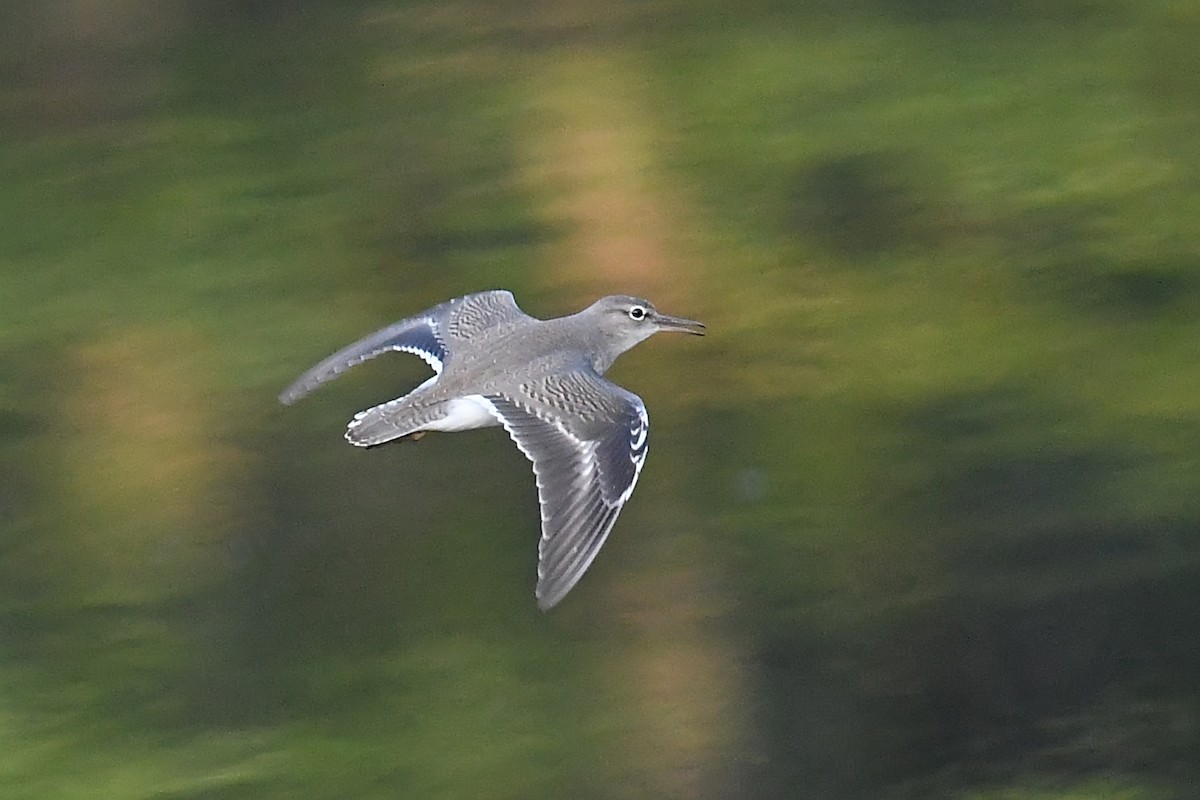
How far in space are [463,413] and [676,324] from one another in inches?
36.1

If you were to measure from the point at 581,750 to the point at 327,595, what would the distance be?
1.09m

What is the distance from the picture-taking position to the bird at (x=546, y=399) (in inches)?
219

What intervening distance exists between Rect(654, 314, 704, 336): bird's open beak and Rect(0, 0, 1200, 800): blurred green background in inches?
32.5

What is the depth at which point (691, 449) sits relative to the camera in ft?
25.6

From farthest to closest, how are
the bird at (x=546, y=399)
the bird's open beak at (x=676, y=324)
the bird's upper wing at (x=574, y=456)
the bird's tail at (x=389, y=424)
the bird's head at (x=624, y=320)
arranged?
the bird's open beak at (x=676, y=324) < the bird's head at (x=624, y=320) < the bird's tail at (x=389, y=424) < the bird at (x=546, y=399) < the bird's upper wing at (x=574, y=456)

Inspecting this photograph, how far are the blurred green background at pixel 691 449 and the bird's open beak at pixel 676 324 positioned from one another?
0.83 metres

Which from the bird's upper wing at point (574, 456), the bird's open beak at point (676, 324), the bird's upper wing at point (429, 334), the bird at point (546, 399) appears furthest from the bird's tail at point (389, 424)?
the bird's open beak at point (676, 324)

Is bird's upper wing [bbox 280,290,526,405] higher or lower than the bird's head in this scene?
higher

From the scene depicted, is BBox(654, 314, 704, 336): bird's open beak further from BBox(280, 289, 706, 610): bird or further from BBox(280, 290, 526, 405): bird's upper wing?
BBox(280, 290, 526, 405): bird's upper wing

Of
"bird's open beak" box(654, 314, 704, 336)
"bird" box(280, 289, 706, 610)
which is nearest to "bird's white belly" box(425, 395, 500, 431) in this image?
"bird" box(280, 289, 706, 610)

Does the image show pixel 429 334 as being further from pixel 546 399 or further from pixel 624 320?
pixel 546 399

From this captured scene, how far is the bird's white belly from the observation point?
6148 mm

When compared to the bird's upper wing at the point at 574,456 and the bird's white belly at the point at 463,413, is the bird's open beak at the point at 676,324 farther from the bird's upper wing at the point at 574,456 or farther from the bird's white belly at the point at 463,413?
the bird's white belly at the point at 463,413

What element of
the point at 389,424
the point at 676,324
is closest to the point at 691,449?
the point at 676,324
